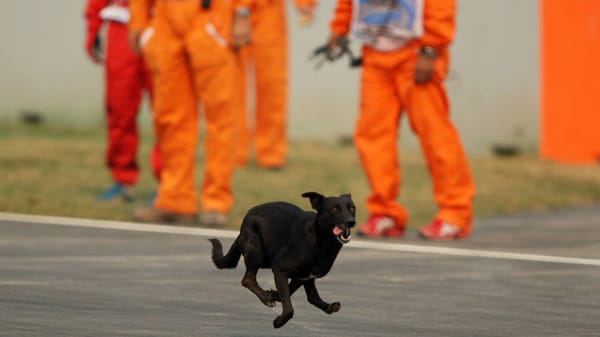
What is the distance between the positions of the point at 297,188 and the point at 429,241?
10.3 ft

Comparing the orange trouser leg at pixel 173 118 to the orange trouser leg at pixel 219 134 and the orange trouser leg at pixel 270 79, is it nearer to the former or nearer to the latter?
the orange trouser leg at pixel 219 134

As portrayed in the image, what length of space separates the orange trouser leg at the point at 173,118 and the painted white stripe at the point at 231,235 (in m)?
0.32

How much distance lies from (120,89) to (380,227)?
8.91ft

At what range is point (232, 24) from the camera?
11.5 meters

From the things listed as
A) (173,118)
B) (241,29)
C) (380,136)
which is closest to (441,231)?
(380,136)

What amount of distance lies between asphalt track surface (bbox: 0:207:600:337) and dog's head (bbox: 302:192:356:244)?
0.81 metres

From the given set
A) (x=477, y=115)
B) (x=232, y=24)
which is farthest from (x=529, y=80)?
(x=232, y=24)

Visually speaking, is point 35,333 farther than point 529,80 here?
No

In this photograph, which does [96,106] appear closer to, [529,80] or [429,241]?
[529,80]

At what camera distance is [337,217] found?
6.64 meters

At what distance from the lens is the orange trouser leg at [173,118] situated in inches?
456

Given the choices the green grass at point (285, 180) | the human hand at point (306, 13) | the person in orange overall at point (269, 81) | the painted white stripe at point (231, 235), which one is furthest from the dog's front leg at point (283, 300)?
the human hand at point (306, 13)

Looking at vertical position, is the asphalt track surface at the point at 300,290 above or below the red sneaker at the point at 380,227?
above

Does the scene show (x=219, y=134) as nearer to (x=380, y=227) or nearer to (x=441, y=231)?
(x=380, y=227)
